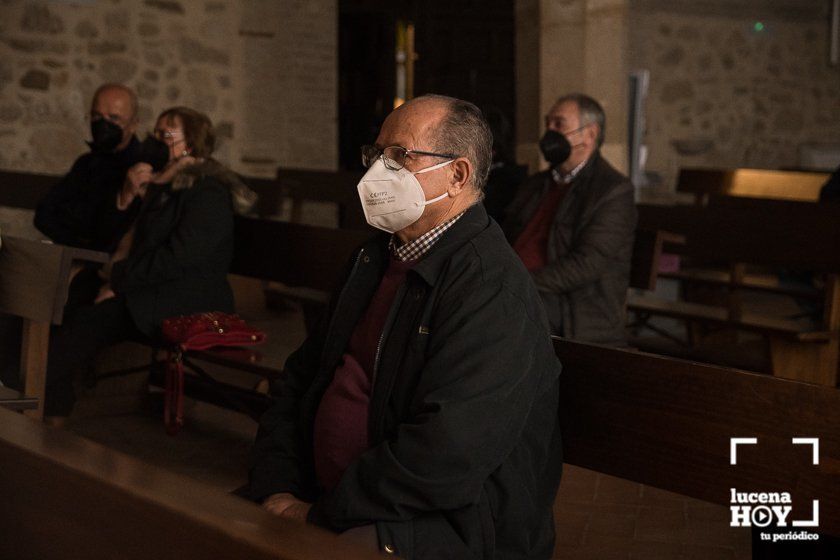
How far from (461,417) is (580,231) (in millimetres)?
2651

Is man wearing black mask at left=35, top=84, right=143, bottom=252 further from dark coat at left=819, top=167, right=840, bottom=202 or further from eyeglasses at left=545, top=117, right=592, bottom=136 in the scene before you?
dark coat at left=819, top=167, right=840, bottom=202

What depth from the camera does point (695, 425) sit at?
2480mm

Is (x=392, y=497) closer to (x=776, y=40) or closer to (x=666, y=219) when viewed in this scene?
(x=666, y=219)

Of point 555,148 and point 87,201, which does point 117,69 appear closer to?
point 87,201

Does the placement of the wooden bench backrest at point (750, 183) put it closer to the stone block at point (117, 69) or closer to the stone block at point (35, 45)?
the stone block at point (117, 69)

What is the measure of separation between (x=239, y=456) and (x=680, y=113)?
9.64 metres

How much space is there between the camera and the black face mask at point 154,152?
5039 mm

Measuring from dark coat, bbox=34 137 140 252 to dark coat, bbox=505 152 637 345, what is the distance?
2078 millimetres

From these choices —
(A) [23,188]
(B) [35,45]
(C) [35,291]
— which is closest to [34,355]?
(C) [35,291]

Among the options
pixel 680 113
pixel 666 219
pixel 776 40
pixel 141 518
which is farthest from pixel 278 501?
pixel 776 40

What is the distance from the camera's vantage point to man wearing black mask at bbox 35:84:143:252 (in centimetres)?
555

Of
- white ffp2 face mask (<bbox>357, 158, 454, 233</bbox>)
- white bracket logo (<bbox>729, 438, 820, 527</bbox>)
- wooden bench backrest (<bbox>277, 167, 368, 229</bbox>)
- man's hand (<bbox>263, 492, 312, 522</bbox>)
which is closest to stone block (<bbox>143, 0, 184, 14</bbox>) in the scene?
wooden bench backrest (<bbox>277, 167, 368, 229</bbox>)

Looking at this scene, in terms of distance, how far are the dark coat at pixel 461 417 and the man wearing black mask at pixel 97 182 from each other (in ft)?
11.0

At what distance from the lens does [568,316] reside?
4797mm
